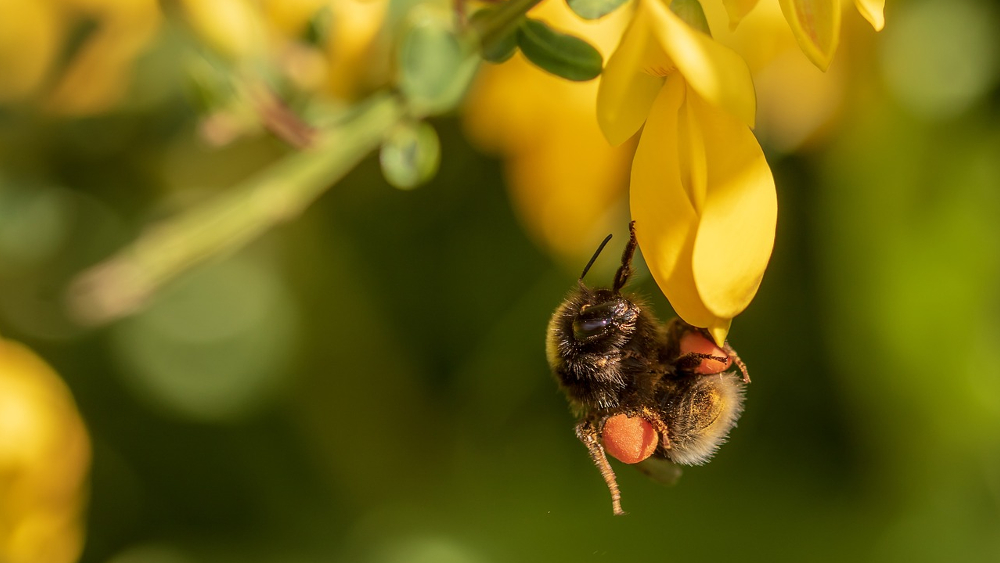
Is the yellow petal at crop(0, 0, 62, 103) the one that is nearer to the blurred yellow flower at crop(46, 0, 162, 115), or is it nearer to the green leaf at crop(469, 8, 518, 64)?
the blurred yellow flower at crop(46, 0, 162, 115)

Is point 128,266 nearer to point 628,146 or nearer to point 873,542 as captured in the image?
point 628,146

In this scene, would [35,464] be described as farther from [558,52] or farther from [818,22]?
[818,22]

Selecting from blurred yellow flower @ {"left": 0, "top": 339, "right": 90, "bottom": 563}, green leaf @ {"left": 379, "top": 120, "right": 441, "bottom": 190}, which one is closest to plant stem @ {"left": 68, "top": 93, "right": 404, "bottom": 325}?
green leaf @ {"left": 379, "top": 120, "right": 441, "bottom": 190}

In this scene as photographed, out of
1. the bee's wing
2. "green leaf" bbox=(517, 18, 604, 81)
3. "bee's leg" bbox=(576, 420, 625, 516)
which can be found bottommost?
the bee's wing

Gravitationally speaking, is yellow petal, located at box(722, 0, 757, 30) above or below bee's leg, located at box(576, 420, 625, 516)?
above

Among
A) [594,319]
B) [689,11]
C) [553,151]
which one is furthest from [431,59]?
[553,151]

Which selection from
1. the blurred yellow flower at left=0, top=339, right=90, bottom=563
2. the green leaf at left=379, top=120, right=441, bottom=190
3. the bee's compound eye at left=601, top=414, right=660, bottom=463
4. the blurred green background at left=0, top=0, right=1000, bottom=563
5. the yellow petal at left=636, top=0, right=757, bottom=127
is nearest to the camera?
the yellow petal at left=636, top=0, right=757, bottom=127
